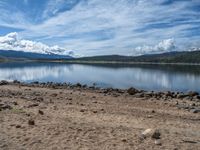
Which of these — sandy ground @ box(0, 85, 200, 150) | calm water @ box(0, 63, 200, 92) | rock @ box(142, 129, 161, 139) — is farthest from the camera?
calm water @ box(0, 63, 200, 92)

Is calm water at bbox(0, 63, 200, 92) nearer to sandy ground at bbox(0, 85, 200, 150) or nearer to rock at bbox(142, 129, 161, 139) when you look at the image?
sandy ground at bbox(0, 85, 200, 150)

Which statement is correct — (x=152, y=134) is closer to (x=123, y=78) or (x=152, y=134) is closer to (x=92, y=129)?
(x=92, y=129)

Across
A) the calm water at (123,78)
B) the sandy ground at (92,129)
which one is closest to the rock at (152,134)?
the sandy ground at (92,129)

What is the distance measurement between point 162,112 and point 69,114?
5.10 metres

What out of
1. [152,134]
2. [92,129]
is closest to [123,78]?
[92,129]

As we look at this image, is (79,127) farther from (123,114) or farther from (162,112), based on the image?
(162,112)

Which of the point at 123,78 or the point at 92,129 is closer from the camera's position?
the point at 92,129

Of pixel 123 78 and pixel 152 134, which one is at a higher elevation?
pixel 152 134

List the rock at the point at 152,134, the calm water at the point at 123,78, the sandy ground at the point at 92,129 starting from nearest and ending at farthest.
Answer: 1. the sandy ground at the point at 92,129
2. the rock at the point at 152,134
3. the calm water at the point at 123,78

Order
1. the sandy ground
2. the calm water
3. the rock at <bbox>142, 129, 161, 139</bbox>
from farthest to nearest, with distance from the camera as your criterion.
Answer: the calm water < the rock at <bbox>142, 129, 161, 139</bbox> < the sandy ground

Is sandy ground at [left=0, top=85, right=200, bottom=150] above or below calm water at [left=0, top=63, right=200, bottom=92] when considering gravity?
above

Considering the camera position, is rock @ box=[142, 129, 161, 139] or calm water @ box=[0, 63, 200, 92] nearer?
rock @ box=[142, 129, 161, 139]

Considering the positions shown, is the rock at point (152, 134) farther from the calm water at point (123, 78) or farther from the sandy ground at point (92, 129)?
the calm water at point (123, 78)

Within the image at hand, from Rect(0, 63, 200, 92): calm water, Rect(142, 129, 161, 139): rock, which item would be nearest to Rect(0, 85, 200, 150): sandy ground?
Rect(142, 129, 161, 139): rock
